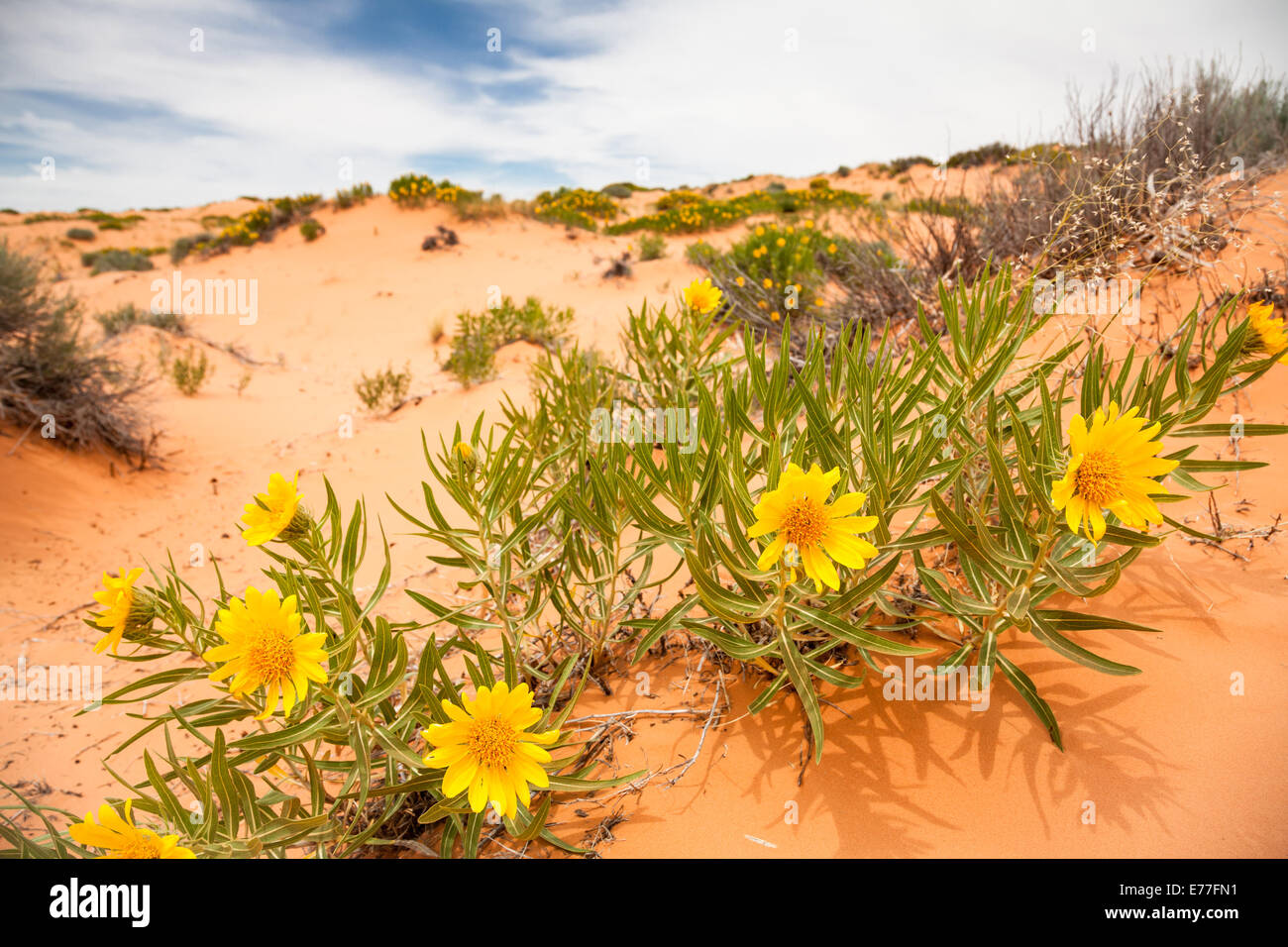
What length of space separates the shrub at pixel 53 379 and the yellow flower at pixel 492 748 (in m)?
5.17

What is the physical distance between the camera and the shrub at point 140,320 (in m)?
8.22

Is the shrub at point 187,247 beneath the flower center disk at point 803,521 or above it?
above

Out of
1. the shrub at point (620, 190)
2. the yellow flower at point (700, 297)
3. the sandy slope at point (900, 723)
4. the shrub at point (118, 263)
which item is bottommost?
the sandy slope at point (900, 723)

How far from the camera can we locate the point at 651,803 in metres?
1.48

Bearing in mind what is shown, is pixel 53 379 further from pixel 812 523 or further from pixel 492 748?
pixel 812 523

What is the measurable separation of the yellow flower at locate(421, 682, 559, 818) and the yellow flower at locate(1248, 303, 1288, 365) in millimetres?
1695

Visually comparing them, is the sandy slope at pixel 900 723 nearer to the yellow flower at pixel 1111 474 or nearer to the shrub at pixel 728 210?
the yellow flower at pixel 1111 474

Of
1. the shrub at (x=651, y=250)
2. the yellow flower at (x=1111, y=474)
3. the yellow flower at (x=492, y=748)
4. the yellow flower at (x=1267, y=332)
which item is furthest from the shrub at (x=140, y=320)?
the yellow flower at (x=1267, y=332)

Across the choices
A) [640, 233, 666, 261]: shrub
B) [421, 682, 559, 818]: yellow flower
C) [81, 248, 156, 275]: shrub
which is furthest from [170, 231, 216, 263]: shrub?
[421, 682, 559, 818]: yellow flower

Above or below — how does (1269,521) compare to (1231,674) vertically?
above

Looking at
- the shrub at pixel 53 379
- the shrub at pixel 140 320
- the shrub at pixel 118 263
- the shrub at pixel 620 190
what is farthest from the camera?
the shrub at pixel 620 190

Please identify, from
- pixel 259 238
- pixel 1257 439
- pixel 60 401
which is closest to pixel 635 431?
pixel 1257 439
